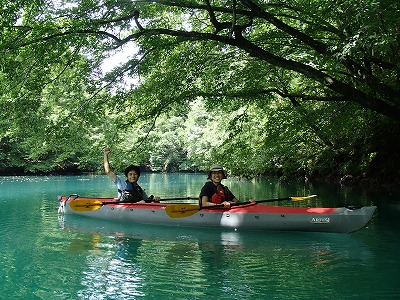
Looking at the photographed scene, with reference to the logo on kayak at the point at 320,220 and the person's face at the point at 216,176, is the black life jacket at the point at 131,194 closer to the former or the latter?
the person's face at the point at 216,176

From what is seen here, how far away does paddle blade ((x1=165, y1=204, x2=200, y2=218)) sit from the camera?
28.5 ft

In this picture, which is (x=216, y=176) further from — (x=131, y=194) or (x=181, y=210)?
(x=131, y=194)

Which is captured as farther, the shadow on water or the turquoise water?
the shadow on water

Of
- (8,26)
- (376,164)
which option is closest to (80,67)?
(8,26)

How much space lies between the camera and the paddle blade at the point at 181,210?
867 cm

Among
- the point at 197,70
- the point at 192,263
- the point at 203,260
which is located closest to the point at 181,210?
the point at 203,260

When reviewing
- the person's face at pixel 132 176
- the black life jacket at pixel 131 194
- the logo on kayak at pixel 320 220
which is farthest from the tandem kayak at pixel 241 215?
the person's face at pixel 132 176

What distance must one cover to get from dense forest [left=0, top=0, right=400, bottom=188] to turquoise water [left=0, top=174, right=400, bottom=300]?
258 cm

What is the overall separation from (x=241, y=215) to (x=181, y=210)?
50.9 inches

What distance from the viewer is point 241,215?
823 cm

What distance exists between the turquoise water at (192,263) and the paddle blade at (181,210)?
337 millimetres

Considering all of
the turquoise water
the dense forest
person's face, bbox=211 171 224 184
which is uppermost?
the dense forest

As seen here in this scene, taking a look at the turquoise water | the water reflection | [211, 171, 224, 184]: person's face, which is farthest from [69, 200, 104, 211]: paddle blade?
[211, 171, 224, 184]: person's face

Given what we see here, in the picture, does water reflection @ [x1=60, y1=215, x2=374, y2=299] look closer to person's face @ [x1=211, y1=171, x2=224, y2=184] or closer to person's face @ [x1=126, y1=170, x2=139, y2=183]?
person's face @ [x1=211, y1=171, x2=224, y2=184]
